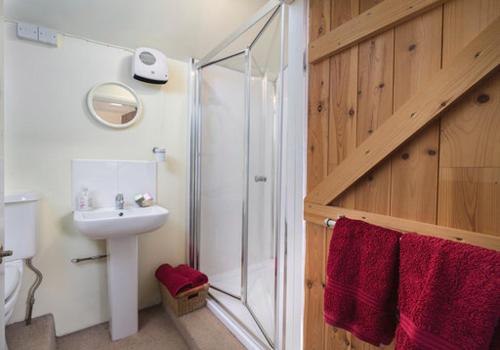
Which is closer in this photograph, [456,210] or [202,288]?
[456,210]

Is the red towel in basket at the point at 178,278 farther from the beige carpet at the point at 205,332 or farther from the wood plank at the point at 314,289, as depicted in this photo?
the wood plank at the point at 314,289

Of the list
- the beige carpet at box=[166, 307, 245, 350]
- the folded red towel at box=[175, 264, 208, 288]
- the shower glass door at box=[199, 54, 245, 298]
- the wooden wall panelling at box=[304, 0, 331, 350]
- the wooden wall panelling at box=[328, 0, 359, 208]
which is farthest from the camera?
the shower glass door at box=[199, 54, 245, 298]

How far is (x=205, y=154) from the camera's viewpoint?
6.66ft

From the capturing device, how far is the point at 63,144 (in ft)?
5.07

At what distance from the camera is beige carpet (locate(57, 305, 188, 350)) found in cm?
148

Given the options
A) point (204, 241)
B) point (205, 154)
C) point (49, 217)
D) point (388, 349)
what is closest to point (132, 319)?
point (204, 241)

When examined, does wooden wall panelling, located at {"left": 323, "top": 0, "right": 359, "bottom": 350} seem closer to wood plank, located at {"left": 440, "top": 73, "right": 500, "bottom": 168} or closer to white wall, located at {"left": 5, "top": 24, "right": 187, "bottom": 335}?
wood plank, located at {"left": 440, "top": 73, "right": 500, "bottom": 168}

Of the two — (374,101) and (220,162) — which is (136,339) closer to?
(220,162)

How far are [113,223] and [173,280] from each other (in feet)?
2.09

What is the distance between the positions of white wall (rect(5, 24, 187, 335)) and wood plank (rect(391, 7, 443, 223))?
66.5 inches

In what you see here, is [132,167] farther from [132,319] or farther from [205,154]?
[132,319]

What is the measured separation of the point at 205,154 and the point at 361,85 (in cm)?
146

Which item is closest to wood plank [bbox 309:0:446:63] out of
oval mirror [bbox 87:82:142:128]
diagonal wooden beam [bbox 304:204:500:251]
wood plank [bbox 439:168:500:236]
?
wood plank [bbox 439:168:500:236]

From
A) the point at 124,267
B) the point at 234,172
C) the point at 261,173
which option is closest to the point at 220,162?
the point at 234,172
